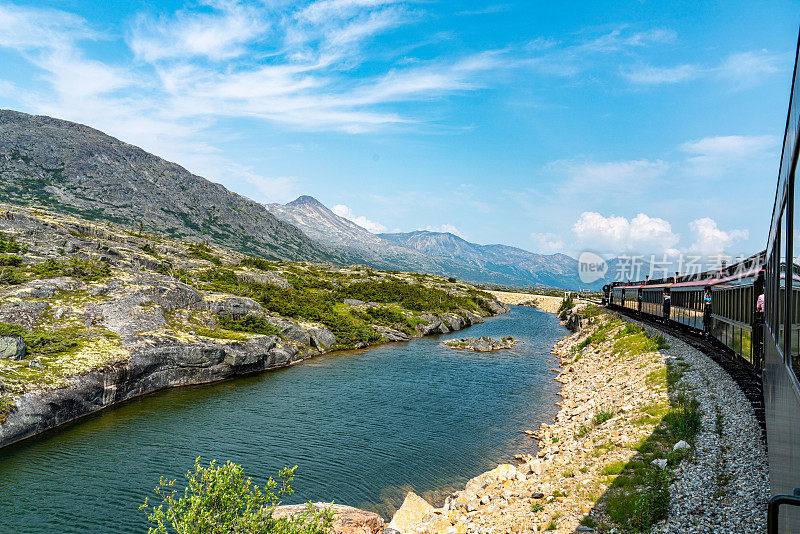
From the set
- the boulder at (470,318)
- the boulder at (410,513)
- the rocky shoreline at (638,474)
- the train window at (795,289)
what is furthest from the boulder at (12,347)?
the boulder at (470,318)

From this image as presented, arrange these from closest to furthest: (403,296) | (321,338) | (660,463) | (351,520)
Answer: (660,463) → (351,520) → (321,338) → (403,296)

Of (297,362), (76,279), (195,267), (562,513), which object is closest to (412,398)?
(297,362)

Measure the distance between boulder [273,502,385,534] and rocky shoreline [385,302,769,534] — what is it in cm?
67

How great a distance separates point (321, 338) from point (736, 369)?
4299 centimetres

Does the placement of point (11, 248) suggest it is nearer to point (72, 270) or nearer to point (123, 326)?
point (72, 270)

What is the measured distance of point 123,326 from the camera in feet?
110

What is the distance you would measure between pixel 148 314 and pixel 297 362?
1635 cm

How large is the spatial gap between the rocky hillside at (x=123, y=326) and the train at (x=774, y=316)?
31.9 m

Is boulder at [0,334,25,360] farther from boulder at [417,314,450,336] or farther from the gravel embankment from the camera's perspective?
boulder at [417,314,450,336]

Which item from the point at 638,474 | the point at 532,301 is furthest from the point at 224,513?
the point at 532,301

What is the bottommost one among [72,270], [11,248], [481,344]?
[481,344]

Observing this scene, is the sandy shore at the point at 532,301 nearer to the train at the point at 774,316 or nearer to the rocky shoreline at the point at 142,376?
the train at the point at 774,316

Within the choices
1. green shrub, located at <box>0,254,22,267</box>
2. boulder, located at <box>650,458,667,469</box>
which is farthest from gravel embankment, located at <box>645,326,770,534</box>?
green shrub, located at <box>0,254,22,267</box>

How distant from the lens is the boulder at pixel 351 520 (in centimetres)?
1379
